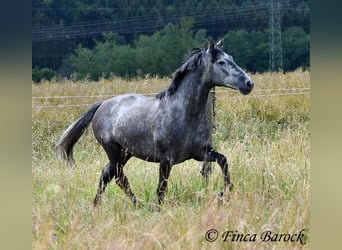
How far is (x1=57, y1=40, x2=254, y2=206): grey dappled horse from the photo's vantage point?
2178 millimetres

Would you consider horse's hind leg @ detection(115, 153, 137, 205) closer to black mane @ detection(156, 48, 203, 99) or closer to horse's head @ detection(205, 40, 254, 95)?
black mane @ detection(156, 48, 203, 99)

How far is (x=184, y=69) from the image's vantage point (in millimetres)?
2295

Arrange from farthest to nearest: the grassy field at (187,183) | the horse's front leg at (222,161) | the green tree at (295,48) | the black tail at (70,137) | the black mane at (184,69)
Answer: the green tree at (295,48) < the black tail at (70,137) < the black mane at (184,69) < the horse's front leg at (222,161) < the grassy field at (187,183)

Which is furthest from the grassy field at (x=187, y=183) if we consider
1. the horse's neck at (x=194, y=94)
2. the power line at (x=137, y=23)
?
the power line at (x=137, y=23)

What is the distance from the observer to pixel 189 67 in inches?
89.8

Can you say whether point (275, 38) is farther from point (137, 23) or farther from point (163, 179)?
point (163, 179)

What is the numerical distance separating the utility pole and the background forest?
0.03 m

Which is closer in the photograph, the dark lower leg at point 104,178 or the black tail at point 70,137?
the dark lower leg at point 104,178

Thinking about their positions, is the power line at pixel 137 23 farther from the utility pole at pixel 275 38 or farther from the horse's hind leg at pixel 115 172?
the horse's hind leg at pixel 115 172

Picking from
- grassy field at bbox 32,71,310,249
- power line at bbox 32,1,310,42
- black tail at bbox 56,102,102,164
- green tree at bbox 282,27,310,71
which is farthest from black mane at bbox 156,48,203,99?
power line at bbox 32,1,310,42

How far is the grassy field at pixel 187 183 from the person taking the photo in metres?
1.46

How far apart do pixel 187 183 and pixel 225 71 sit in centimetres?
52
